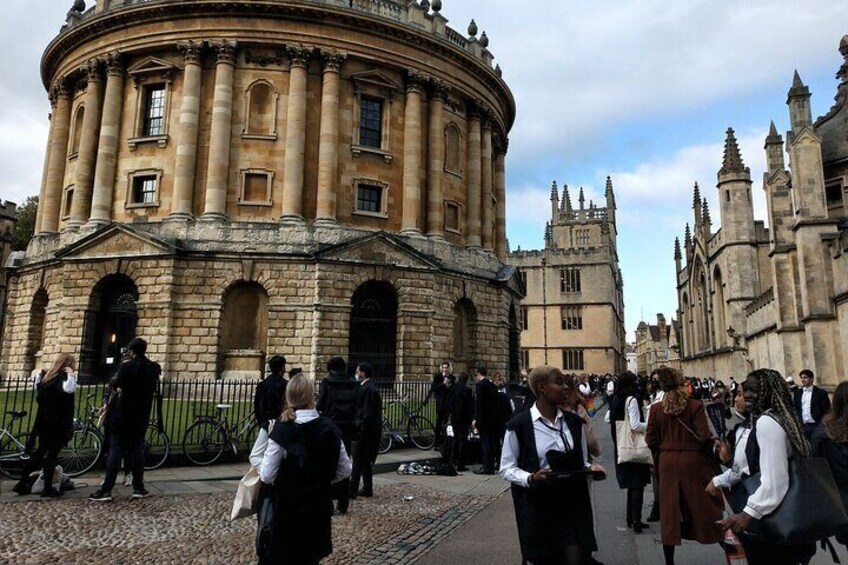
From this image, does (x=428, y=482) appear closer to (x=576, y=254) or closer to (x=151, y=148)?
(x=151, y=148)

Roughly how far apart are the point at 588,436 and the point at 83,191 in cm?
2789

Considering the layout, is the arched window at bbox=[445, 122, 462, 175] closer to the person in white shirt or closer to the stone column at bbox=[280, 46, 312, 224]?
the stone column at bbox=[280, 46, 312, 224]

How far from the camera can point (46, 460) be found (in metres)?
8.49

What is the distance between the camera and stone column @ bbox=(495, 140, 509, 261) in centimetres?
3516

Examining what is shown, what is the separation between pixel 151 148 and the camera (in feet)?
85.3

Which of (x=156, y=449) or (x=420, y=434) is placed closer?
(x=156, y=449)

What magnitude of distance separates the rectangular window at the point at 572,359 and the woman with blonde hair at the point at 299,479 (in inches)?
2529

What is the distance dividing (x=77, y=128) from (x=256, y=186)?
10.4 metres

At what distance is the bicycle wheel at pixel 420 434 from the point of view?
47.3 feet

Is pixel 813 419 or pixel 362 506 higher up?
pixel 813 419

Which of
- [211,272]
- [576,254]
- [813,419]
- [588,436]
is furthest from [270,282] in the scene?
[576,254]

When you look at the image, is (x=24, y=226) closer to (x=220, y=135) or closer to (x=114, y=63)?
(x=114, y=63)

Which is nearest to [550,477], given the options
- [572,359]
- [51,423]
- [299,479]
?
[299,479]

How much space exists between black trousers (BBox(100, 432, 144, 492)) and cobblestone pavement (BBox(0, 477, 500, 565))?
297 millimetres
